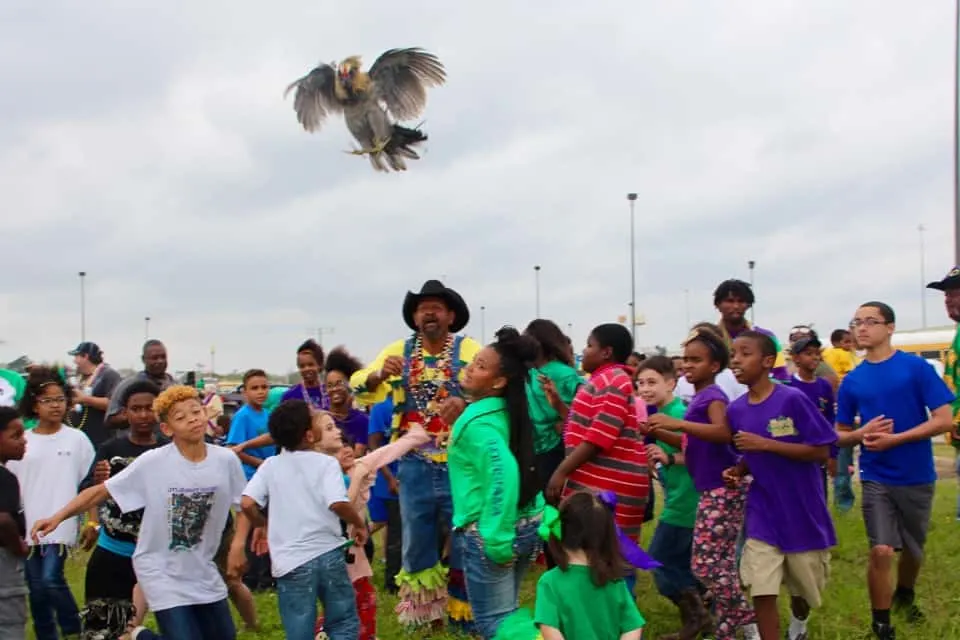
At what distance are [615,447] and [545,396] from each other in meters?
0.82

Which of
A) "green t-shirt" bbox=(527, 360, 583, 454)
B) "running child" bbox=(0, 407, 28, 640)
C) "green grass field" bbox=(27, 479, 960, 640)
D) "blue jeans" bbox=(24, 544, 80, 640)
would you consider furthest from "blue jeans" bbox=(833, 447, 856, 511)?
"running child" bbox=(0, 407, 28, 640)

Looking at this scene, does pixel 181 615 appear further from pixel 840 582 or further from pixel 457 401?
pixel 840 582

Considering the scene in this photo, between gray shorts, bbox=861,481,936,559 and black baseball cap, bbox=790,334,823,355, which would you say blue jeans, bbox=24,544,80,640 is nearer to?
gray shorts, bbox=861,481,936,559

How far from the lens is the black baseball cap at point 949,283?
582 cm

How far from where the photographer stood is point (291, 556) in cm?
471

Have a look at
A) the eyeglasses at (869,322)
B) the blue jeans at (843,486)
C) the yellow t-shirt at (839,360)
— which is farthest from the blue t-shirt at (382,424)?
the yellow t-shirt at (839,360)

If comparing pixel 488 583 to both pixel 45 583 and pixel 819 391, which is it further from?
pixel 819 391

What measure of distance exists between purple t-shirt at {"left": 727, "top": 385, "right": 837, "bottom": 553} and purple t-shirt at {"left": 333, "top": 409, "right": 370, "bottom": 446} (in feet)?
11.9

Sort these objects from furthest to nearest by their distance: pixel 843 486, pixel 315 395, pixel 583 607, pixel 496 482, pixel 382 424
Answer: pixel 843 486 → pixel 315 395 → pixel 382 424 → pixel 496 482 → pixel 583 607

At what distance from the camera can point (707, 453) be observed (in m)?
5.43

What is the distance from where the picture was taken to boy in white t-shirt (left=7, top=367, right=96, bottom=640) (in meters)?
5.79

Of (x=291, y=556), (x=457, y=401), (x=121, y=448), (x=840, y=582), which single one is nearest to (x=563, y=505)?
(x=457, y=401)

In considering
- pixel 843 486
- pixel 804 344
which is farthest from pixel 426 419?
pixel 843 486

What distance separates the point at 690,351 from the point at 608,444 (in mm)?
825
